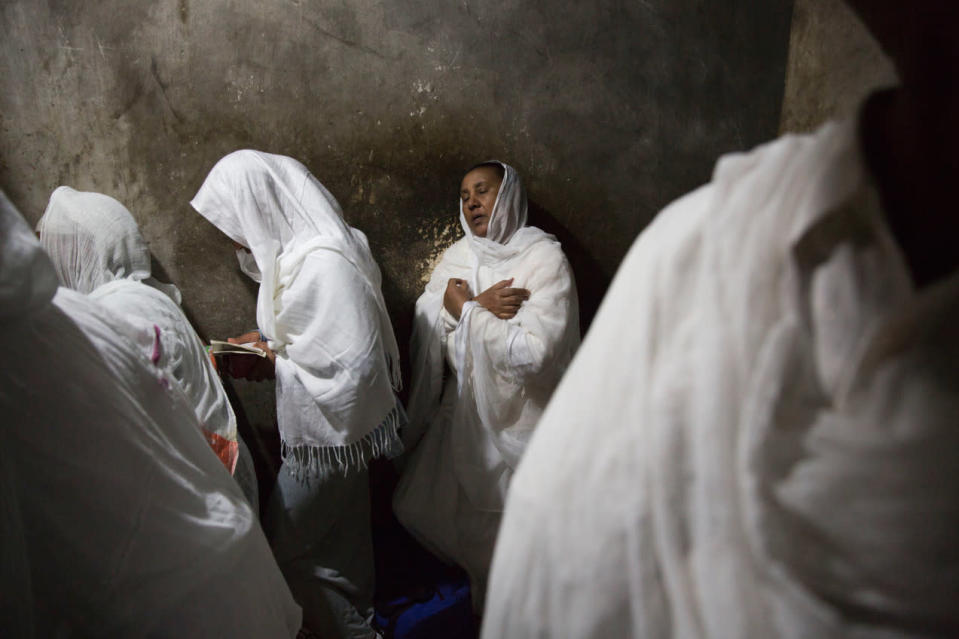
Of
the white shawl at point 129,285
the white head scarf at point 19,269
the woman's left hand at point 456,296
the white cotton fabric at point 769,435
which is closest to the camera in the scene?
the white cotton fabric at point 769,435

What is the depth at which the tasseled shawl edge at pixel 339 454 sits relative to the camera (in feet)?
5.82

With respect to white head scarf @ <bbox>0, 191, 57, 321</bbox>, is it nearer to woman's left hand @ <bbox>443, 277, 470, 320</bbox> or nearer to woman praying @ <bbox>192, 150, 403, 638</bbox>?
woman praying @ <bbox>192, 150, 403, 638</bbox>

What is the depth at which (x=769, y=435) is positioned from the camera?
438 millimetres

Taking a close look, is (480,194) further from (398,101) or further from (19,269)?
(19,269)

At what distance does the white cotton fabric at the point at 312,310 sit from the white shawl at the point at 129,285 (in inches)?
8.3

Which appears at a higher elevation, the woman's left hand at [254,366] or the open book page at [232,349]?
the open book page at [232,349]

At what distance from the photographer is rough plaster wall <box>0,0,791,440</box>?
2051 mm

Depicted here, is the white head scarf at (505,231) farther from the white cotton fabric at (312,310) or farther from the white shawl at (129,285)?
the white shawl at (129,285)

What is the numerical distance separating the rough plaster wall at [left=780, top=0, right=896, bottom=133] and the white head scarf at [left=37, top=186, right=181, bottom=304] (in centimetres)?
234

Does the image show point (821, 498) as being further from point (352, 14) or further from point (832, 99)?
point (352, 14)

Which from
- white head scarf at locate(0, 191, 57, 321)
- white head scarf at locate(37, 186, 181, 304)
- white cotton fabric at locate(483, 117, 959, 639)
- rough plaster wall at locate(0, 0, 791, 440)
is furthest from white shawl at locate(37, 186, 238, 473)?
white cotton fabric at locate(483, 117, 959, 639)

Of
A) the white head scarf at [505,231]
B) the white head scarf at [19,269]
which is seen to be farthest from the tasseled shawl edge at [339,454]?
the white head scarf at [19,269]

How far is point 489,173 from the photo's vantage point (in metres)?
2.04

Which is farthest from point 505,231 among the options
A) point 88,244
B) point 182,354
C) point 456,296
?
point 88,244
